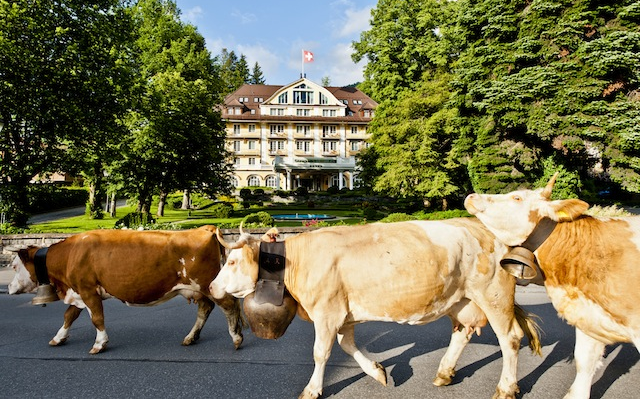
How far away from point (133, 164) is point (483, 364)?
24439 mm

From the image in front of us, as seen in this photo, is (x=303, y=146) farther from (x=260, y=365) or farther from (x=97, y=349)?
(x=260, y=365)

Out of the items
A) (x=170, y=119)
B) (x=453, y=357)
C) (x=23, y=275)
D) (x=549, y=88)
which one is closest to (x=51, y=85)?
(x=170, y=119)

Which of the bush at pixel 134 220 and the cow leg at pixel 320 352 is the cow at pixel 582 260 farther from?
the bush at pixel 134 220

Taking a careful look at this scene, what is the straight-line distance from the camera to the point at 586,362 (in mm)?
3801

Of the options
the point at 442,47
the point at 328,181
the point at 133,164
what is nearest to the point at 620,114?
the point at 442,47

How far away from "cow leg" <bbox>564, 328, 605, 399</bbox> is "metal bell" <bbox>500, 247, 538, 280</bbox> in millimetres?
935

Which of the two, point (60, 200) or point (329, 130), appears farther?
point (329, 130)

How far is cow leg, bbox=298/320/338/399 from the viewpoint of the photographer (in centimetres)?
401

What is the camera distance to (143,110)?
803 inches

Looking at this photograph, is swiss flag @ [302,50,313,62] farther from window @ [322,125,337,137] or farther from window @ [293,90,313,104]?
window @ [322,125,337,137]

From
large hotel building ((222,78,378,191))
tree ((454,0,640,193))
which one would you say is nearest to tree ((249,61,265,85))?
large hotel building ((222,78,378,191))

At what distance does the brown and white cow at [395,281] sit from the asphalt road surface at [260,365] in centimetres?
42

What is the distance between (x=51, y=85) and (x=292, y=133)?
52.4 meters

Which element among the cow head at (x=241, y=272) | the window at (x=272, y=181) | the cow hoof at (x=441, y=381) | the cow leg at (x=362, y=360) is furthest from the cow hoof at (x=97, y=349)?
the window at (x=272, y=181)
